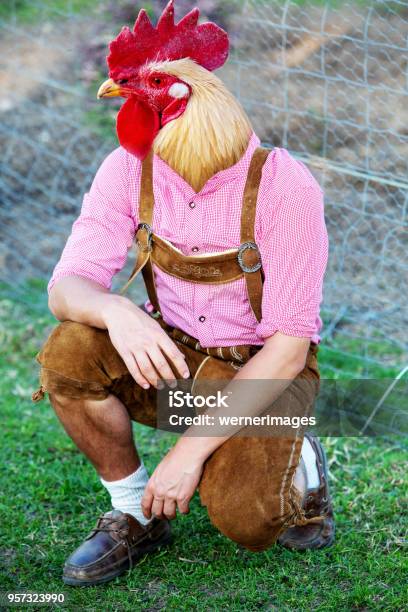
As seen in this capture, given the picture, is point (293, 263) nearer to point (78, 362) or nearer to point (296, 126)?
point (78, 362)

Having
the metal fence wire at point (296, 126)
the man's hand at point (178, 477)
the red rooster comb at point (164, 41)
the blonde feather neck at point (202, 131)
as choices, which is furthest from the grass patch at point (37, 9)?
the man's hand at point (178, 477)

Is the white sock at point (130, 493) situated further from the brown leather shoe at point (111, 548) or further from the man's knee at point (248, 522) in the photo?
the man's knee at point (248, 522)

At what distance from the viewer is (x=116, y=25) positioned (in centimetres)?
558

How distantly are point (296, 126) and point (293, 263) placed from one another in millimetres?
2625

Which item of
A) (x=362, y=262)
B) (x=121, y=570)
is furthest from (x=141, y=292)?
(x=121, y=570)

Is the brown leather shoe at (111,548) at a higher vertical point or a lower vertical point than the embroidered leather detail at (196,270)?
lower

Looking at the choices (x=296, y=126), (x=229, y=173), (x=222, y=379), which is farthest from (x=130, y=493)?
(x=296, y=126)

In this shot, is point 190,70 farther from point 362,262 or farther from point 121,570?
point 362,262

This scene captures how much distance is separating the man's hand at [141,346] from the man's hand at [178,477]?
190mm

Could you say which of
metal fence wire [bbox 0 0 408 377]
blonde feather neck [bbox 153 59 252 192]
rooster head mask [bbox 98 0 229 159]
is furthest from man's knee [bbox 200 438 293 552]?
metal fence wire [bbox 0 0 408 377]

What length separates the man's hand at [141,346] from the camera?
227 cm

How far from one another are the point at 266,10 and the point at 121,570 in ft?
9.57

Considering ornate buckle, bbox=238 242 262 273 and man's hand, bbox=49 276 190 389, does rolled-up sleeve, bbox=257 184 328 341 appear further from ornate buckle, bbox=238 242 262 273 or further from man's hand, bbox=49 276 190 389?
man's hand, bbox=49 276 190 389

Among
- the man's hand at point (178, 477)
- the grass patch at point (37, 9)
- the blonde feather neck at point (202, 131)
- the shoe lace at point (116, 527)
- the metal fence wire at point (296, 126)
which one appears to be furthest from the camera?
the grass patch at point (37, 9)
